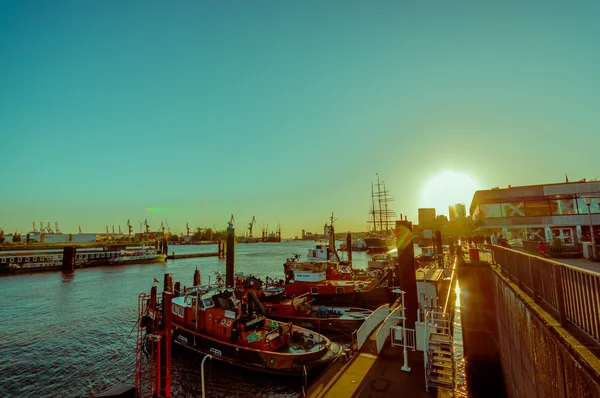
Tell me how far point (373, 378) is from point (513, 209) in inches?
1754

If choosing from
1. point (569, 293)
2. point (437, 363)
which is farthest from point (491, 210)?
point (569, 293)

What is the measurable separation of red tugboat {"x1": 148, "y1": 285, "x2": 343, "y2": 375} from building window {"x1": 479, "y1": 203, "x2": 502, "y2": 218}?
3842cm

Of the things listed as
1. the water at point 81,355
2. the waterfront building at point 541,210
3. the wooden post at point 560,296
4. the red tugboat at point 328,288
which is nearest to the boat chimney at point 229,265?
the red tugboat at point 328,288

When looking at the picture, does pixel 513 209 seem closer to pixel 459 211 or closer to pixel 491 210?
pixel 491 210

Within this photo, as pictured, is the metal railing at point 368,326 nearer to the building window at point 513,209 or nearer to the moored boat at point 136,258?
the building window at point 513,209

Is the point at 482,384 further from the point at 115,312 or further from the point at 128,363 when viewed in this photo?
the point at 115,312

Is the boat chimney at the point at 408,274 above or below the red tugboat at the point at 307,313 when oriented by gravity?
above

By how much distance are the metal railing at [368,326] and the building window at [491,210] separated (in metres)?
38.9

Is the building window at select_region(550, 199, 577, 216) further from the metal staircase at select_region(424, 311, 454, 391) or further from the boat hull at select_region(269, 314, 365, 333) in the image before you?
the metal staircase at select_region(424, 311, 454, 391)

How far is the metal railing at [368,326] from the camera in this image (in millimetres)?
10797

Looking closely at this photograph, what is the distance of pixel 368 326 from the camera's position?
11.7 meters

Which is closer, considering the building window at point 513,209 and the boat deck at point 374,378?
the boat deck at point 374,378

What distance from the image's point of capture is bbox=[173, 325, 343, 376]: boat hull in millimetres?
15109

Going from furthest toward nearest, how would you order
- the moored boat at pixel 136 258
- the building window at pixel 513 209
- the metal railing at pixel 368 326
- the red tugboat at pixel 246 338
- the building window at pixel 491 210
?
1. the moored boat at pixel 136 258
2. the building window at pixel 491 210
3. the building window at pixel 513 209
4. the red tugboat at pixel 246 338
5. the metal railing at pixel 368 326
